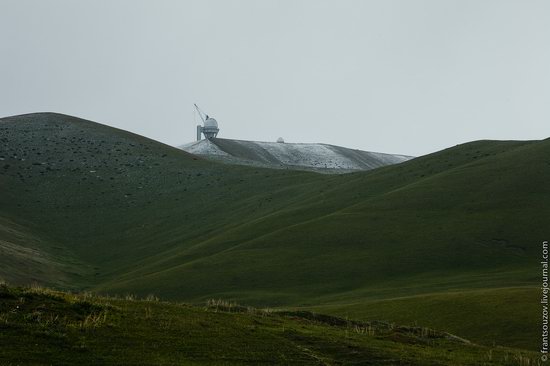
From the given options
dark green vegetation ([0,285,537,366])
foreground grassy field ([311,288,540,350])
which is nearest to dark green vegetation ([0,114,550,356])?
foreground grassy field ([311,288,540,350])

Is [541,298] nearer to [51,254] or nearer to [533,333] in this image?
[533,333]

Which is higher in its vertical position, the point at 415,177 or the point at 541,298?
the point at 415,177

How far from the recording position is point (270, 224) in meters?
103

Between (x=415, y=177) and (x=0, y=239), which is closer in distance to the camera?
(x=0, y=239)

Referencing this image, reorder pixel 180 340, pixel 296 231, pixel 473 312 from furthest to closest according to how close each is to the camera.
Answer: pixel 296 231
pixel 473 312
pixel 180 340

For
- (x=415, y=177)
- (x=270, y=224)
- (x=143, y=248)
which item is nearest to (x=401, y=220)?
(x=270, y=224)

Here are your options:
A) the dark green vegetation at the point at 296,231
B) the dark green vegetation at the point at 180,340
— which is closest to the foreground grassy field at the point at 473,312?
the dark green vegetation at the point at 296,231

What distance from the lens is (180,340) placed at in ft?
99.2

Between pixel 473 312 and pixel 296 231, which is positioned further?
pixel 296 231

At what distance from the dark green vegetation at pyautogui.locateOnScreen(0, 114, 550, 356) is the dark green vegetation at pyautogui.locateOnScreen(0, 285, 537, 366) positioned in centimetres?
1281

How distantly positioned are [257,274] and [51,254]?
118 ft

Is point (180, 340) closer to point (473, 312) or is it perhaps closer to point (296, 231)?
point (473, 312)

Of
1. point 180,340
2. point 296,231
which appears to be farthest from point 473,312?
point 296,231

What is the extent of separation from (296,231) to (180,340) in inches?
2558
